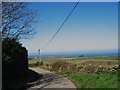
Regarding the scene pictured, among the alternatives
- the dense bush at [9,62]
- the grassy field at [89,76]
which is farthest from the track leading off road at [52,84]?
the dense bush at [9,62]

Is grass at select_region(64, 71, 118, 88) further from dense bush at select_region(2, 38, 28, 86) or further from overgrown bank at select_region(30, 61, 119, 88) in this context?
dense bush at select_region(2, 38, 28, 86)

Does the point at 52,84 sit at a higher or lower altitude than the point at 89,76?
lower

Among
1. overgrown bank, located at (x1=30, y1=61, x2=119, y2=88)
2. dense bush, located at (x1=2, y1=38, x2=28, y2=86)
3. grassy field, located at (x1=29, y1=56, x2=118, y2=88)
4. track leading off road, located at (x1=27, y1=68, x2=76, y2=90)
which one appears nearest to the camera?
grassy field, located at (x1=29, y1=56, x2=118, y2=88)

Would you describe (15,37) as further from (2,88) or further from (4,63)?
(2,88)

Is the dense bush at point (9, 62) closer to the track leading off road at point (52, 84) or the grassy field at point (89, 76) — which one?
the track leading off road at point (52, 84)

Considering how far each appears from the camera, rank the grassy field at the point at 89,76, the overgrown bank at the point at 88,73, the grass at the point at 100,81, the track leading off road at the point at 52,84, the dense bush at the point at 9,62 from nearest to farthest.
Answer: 1. the grass at the point at 100,81
2. the grassy field at the point at 89,76
3. the track leading off road at the point at 52,84
4. the dense bush at the point at 9,62
5. the overgrown bank at the point at 88,73

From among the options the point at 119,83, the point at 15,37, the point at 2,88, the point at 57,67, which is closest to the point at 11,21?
the point at 15,37

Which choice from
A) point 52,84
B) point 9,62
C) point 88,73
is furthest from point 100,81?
point 88,73

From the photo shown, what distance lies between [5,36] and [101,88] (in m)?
12.8

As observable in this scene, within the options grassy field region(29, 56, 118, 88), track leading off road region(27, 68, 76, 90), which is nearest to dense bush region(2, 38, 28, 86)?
track leading off road region(27, 68, 76, 90)

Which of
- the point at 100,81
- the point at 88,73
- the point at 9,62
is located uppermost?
the point at 9,62

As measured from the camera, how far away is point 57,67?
156ft

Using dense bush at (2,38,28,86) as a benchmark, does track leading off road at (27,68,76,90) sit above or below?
below

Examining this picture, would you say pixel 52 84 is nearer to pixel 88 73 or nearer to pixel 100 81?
pixel 100 81
